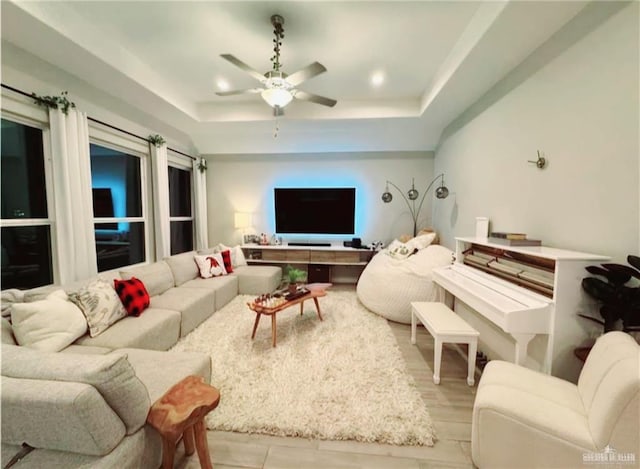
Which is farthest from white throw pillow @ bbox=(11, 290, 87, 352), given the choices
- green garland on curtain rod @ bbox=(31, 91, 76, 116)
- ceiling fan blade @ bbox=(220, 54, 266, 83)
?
ceiling fan blade @ bbox=(220, 54, 266, 83)

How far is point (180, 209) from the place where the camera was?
14.5 ft

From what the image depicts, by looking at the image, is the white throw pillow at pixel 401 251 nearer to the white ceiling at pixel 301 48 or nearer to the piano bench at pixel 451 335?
the piano bench at pixel 451 335

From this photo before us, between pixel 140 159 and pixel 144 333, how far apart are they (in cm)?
266

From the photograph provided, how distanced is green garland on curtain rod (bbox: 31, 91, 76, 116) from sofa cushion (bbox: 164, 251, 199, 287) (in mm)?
1846

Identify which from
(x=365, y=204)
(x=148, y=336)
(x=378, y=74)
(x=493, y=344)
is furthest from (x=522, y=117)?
(x=148, y=336)

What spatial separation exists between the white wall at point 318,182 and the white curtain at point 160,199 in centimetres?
131

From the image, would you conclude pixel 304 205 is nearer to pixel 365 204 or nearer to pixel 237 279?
pixel 365 204

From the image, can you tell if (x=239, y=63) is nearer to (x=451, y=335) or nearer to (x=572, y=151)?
(x=572, y=151)

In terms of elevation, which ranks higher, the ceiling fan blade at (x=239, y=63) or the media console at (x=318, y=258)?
the ceiling fan blade at (x=239, y=63)

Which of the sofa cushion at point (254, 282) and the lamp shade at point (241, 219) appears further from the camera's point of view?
the lamp shade at point (241, 219)

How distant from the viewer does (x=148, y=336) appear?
1984mm

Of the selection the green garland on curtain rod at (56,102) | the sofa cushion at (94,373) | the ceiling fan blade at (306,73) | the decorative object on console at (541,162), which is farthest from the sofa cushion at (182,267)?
the decorative object on console at (541,162)

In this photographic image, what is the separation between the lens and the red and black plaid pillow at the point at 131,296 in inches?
85.7

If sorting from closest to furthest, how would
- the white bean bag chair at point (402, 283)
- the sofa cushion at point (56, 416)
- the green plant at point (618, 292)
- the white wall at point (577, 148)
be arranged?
the sofa cushion at point (56, 416), the green plant at point (618, 292), the white wall at point (577, 148), the white bean bag chair at point (402, 283)
